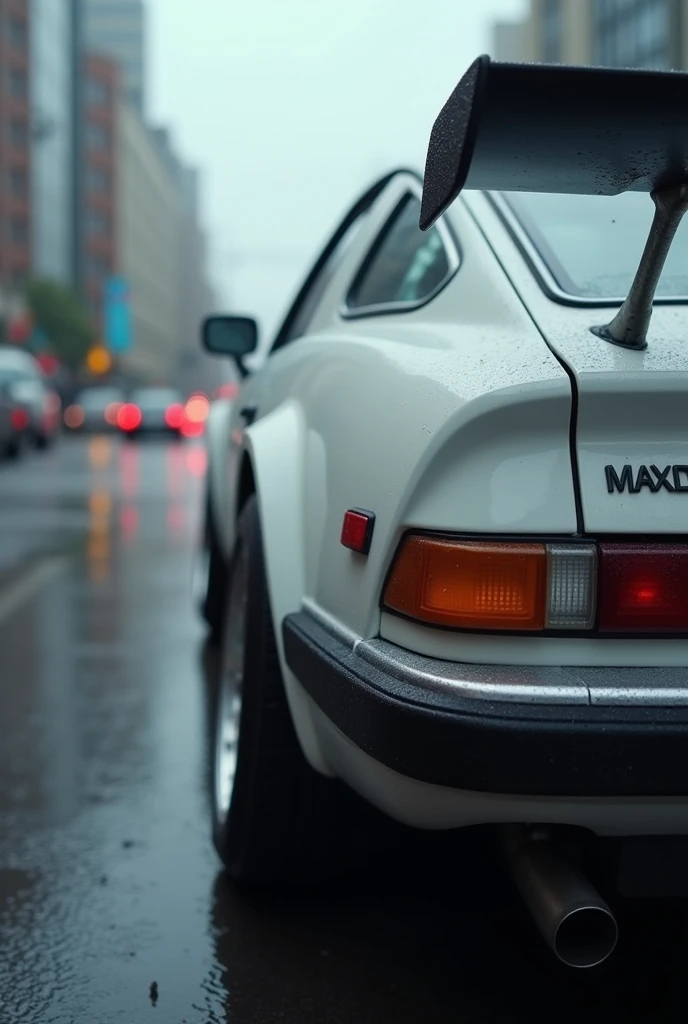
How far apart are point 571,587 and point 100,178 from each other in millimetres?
110070

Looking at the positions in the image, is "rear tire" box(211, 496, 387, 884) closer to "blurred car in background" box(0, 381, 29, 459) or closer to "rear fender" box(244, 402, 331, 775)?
"rear fender" box(244, 402, 331, 775)

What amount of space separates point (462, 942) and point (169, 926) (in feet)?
2.03

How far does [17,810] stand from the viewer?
12.3ft

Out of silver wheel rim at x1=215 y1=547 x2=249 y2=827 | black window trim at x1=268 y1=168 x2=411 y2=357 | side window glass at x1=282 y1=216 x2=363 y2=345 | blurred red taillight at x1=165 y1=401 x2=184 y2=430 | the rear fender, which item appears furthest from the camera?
blurred red taillight at x1=165 y1=401 x2=184 y2=430

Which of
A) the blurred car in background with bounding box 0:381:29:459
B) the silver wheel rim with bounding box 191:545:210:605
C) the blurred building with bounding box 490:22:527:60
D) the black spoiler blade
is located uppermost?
the blurred building with bounding box 490:22:527:60

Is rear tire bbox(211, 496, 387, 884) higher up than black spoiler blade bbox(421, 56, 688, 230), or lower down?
lower down

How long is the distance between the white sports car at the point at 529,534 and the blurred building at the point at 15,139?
77.5m

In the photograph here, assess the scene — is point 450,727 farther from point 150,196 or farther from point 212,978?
point 150,196

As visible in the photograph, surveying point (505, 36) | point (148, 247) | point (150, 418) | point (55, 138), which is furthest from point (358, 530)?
point (148, 247)

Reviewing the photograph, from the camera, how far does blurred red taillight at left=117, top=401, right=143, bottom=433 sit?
35.3 meters

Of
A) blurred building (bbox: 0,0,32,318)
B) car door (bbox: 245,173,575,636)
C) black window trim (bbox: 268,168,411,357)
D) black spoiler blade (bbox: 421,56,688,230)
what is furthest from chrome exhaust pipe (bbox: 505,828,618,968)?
blurred building (bbox: 0,0,32,318)

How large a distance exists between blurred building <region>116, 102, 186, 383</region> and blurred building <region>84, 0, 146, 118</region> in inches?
596

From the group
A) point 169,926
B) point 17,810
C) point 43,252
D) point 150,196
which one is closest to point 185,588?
Answer: point 17,810

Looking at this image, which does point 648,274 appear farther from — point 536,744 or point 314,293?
point 314,293
